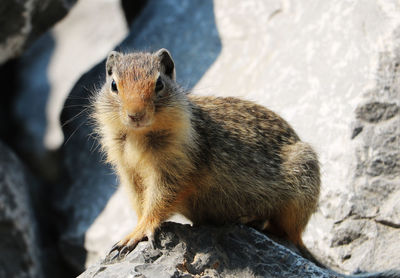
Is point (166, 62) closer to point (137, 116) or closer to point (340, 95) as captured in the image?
point (137, 116)

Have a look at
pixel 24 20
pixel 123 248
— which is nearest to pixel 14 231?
pixel 24 20

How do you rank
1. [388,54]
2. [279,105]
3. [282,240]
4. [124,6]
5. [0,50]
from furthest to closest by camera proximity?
[124,6], [0,50], [279,105], [388,54], [282,240]

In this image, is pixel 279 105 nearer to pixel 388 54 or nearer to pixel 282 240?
pixel 388 54

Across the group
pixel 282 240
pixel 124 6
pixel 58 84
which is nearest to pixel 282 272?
pixel 282 240

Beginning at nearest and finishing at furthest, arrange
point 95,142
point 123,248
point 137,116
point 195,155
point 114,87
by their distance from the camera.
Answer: point 137,116 → point 123,248 → point 114,87 → point 195,155 → point 95,142

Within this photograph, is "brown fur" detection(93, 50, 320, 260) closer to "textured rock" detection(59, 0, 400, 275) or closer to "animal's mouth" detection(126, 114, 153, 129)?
"animal's mouth" detection(126, 114, 153, 129)

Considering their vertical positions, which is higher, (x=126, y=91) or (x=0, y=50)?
(x=0, y=50)

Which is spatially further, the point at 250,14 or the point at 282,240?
the point at 250,14
